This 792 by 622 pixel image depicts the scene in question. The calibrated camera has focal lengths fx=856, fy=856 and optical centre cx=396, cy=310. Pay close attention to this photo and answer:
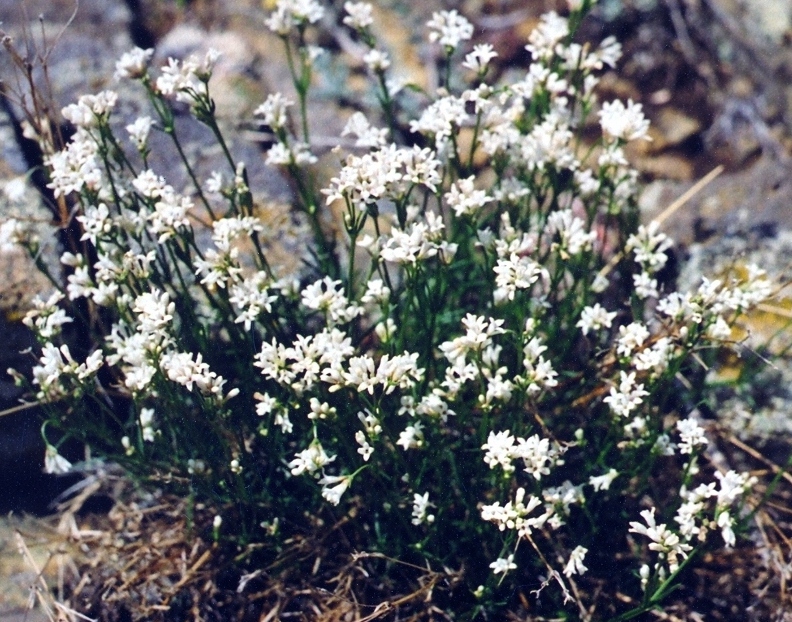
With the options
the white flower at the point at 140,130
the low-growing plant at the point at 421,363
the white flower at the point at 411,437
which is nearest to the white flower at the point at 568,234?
the low-growing plant at the point at 421,363

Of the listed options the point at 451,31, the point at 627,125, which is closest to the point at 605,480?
the point at 627,125

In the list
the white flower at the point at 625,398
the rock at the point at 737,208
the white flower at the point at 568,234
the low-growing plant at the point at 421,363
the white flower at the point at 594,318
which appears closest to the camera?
the low-growing plant at the point at 421,363

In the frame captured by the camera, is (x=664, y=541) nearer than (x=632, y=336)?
Yes

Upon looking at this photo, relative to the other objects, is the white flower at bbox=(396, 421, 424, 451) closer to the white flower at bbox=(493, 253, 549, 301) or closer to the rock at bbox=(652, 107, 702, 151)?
the white flower at bbox=(493, 253, 549, 301)

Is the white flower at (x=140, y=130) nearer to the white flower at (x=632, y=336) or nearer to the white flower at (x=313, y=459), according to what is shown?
the white flower at (x=313, y=459)

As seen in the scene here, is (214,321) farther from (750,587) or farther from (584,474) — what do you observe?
(750,587)

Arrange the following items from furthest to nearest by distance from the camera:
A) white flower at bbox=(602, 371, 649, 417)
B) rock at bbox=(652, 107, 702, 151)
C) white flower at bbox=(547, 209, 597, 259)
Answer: rock at bbox=(652, 107, 702, 151), white flower at bbox=(547, 209, 597, 259), white flower at bbox=(602, 371, 649, 417)

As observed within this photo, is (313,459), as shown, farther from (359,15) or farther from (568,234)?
(359,15)

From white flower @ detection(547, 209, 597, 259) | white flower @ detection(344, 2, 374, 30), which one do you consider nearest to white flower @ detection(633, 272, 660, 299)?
white flower @ detection(547, 209, 597, 259)
